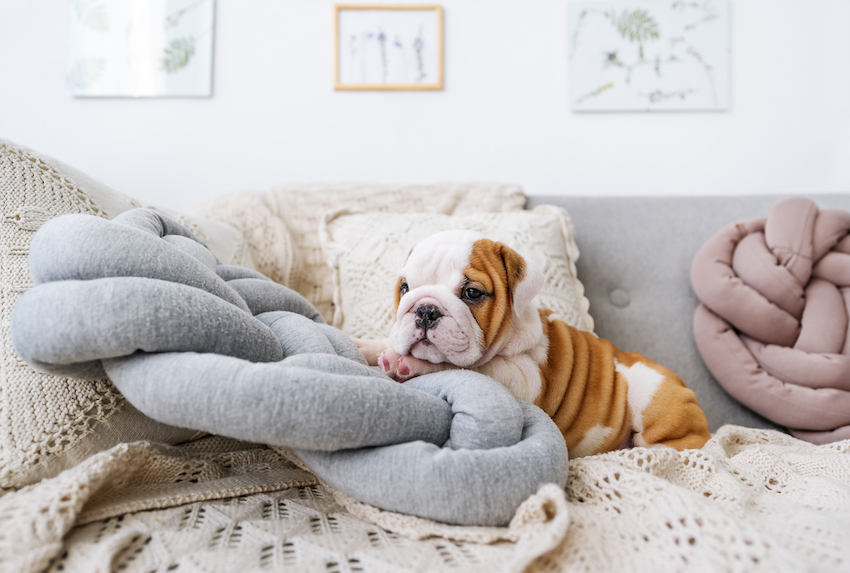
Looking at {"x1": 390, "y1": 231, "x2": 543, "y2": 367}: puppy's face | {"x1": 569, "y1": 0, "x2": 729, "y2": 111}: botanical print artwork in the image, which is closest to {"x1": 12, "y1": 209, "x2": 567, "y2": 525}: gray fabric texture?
{"x1": 390, "y1": 231, "x2": 543, "y2": 367}: puppy's face

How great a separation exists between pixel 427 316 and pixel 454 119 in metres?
1.26

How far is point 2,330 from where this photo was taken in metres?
0.66

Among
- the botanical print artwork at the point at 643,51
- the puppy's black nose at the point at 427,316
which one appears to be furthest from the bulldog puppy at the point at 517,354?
the botanical print artwork at the point at 643,51

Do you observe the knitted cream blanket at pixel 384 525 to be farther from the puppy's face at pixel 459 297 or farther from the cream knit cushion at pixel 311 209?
the cream knit cushion at pixel 311 209

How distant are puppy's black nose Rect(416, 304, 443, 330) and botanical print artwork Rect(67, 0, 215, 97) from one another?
1.51m

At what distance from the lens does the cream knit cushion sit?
1.33 m

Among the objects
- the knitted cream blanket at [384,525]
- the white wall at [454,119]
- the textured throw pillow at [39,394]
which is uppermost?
the white wall at [454,119]

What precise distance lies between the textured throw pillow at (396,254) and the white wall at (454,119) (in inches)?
23.4

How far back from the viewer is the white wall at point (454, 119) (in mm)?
1750

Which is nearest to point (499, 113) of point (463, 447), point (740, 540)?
point (463, 447)

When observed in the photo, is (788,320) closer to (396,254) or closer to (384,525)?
(396,254)

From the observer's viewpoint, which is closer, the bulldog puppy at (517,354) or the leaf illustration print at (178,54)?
the bulldog puppy at (517,354)

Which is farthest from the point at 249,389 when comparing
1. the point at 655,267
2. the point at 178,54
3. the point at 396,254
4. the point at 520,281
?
the point at 178,54

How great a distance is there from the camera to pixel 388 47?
1.76 m
